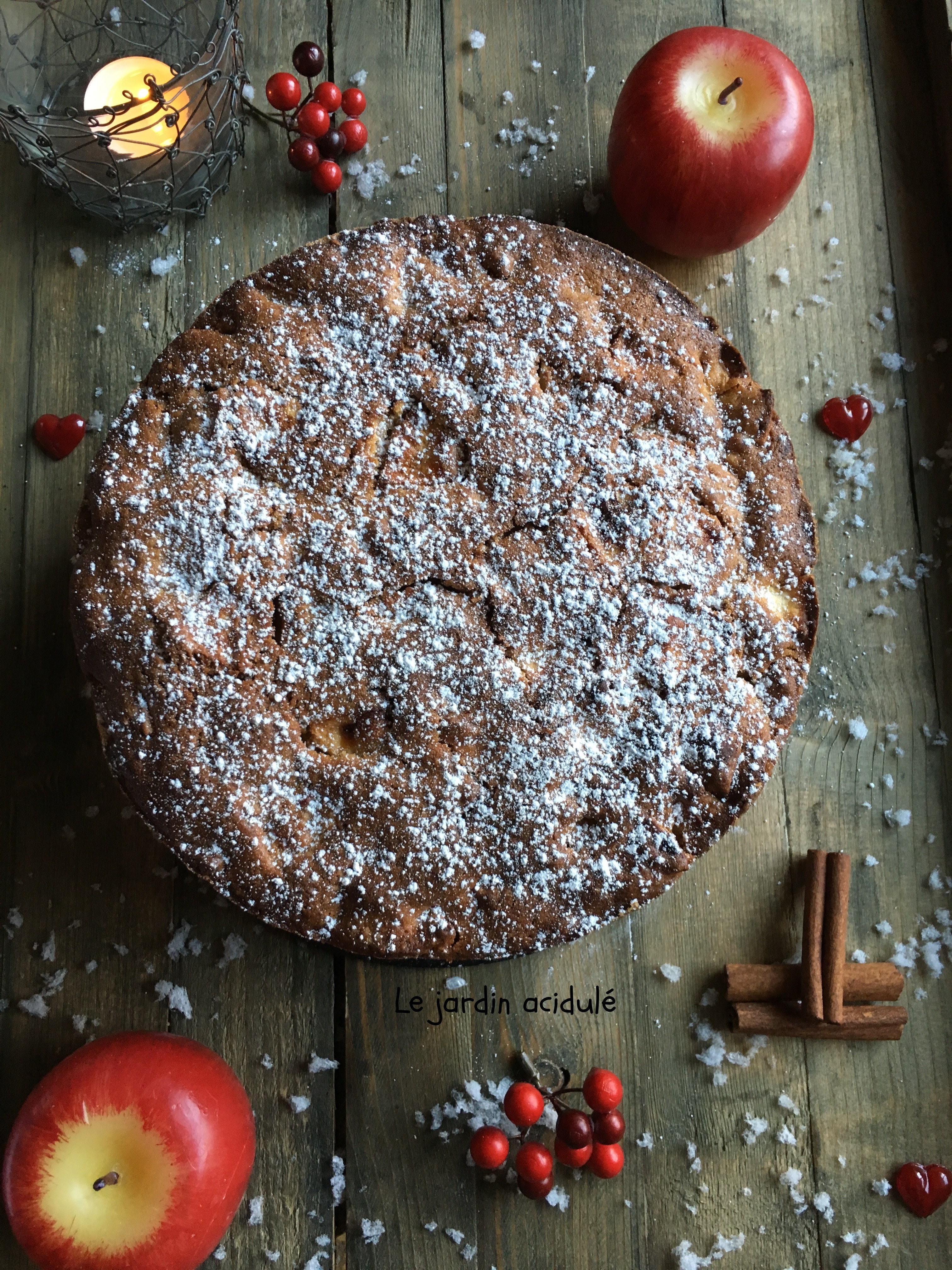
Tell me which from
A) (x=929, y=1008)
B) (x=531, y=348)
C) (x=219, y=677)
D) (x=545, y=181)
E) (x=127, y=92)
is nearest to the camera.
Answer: (x=219, y=677)

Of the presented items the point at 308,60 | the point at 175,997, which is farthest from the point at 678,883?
the point at 308,60

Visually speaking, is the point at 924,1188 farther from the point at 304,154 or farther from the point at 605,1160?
the point at 304,154

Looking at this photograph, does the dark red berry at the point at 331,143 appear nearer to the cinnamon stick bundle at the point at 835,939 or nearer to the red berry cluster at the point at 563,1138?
the cinnamon stick bundle at the point at 835,939

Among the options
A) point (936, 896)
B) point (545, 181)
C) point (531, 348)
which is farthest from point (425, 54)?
point (936, 896)

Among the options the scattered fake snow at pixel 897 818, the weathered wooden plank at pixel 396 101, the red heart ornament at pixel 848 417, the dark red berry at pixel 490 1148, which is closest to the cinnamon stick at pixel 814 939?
the scattered fake snow at pixel 897 818

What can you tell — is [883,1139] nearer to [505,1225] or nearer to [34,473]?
[505,1225]

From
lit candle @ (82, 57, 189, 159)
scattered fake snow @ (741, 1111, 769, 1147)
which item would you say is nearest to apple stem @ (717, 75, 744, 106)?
lit candle @ (82, 57, 189, 159)
